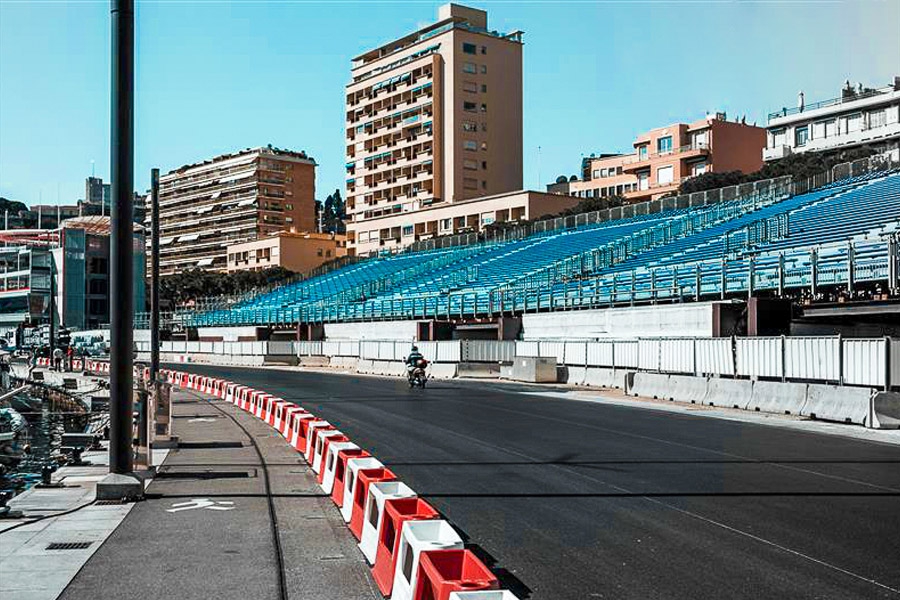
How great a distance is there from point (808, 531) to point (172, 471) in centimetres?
929

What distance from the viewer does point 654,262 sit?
46.6 meters

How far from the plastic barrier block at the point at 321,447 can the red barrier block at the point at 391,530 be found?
523cm

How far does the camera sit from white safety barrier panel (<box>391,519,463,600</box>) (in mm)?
6000

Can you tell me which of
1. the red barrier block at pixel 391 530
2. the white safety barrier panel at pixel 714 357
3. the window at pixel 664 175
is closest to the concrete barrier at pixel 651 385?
the white safety barrier panel at pixel 714 357

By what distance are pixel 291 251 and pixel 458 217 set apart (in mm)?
42985

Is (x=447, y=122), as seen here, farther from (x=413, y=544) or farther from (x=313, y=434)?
(x=413, y=544)

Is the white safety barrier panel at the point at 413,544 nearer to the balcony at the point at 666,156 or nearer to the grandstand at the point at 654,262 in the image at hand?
the grandstand at the point at 654,262

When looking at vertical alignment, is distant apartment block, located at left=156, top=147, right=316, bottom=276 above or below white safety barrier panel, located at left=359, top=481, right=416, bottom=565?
above

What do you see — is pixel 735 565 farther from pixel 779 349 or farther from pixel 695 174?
pixel 695 174

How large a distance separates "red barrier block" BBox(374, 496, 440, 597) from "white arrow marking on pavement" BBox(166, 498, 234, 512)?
Answer: 3.81m

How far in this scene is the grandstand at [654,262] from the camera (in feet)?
106

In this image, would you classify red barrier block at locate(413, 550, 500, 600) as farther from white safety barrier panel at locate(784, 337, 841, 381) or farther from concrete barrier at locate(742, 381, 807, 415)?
white safety barrier panel at locate(784, 337, 841, 381)

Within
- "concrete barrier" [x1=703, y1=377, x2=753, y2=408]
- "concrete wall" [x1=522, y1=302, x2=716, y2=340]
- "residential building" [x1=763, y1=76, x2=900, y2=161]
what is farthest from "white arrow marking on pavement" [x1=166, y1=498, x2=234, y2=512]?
"residential building" [x1=763, y1=76, x2=900, y2=161]

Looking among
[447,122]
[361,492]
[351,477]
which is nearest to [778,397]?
[351,477]
